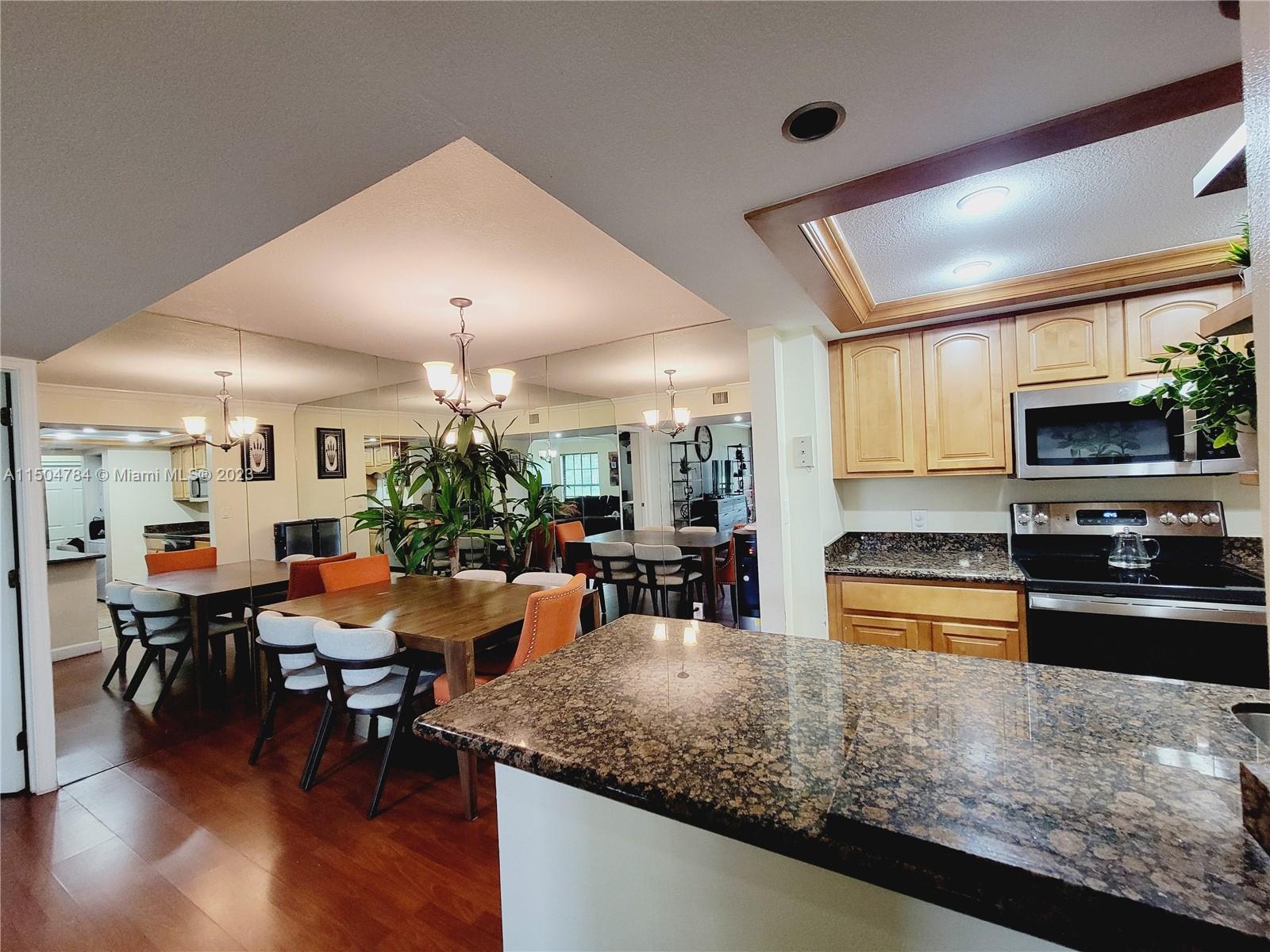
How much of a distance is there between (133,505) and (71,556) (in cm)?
138

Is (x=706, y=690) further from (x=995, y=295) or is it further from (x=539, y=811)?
(x=995, y=295)

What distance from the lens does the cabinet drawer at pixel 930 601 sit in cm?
227

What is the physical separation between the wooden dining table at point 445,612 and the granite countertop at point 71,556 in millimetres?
2231

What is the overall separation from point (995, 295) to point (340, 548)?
15.0 feet

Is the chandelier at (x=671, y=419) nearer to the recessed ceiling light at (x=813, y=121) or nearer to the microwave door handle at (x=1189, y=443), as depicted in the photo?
the microwave door handle at (x=1189, y=443)

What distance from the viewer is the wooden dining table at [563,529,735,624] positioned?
3.96 metres

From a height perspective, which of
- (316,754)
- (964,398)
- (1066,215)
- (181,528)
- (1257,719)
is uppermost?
(1066,215)

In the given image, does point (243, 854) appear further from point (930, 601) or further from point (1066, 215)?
point (1066, 215)

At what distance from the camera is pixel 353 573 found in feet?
11.3

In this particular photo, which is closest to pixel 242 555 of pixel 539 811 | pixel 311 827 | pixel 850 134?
pixel 311 827

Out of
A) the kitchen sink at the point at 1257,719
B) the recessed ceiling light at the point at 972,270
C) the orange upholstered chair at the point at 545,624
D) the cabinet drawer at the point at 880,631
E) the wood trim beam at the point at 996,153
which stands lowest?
the cabinet drawer at the point at 880,631

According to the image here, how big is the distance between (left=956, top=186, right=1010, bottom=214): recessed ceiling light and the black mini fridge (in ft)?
13.9

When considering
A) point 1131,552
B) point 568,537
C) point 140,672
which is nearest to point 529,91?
point 1131,552

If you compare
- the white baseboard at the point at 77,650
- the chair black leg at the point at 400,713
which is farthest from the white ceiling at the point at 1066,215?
the white baseboard at the point at 77,650
